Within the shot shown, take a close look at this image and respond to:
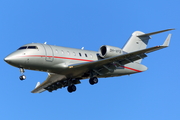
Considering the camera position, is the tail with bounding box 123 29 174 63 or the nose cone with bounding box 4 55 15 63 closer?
the nose cone with bounding box 4 55 15 63

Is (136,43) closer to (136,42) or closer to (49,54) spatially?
(136,42)

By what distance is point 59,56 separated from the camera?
24.3 metres

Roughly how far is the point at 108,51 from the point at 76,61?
2390mm

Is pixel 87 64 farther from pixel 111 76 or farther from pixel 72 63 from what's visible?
pixel 111 76

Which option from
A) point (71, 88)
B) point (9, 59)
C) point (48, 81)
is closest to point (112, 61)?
point (71, 88)

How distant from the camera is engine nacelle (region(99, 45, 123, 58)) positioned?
2588 centimetres

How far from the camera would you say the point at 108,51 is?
2584cm

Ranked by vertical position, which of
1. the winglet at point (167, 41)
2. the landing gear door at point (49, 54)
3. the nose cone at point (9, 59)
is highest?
the winglet at point (167, 41)

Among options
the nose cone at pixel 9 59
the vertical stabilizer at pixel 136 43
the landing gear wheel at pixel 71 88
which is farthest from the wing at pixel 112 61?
the nose cone at pixel 9 59

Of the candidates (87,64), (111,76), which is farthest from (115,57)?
(111,76)

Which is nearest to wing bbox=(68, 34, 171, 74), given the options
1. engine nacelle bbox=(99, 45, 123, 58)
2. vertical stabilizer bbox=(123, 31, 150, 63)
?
engine nacelle bbox=(99, 45, 123, 58)

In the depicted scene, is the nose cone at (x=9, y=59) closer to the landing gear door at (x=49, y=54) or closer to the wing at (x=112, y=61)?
the landing gear door at (x=49, y=54)

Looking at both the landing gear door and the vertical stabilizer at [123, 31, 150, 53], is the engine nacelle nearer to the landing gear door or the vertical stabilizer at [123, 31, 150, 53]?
the vertical stabilizer at [123, 31, 150, 53]

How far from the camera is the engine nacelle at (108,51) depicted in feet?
84.9
